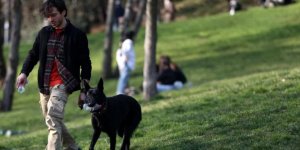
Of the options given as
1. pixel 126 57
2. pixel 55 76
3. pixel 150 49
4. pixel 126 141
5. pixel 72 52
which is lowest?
pixel 126 57

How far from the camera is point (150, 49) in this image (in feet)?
60.4

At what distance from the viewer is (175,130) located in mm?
11375

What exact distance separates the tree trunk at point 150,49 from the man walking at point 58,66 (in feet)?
29.1

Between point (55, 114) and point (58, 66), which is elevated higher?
point (58, 66)

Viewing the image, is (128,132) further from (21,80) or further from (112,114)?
(21,80)

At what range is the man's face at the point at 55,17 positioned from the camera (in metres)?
8.83

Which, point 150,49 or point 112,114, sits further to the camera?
point 150,49

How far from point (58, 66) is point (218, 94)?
7.02 meters

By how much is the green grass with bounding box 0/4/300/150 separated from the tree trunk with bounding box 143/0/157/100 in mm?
405

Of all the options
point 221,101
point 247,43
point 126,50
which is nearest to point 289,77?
point 221,101

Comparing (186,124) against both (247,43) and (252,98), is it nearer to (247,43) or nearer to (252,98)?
(252,98)

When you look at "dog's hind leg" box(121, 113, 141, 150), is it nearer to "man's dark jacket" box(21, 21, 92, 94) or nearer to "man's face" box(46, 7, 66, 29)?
"man's dark jacket" box(21, 21, 92, 94)

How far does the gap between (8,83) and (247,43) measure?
38.9ft

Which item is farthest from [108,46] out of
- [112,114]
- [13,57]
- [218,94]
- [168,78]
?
[112,114]
